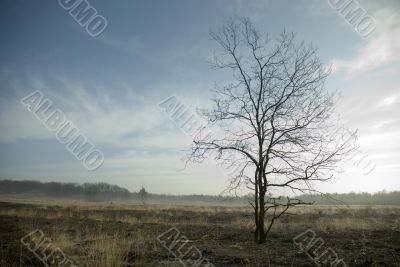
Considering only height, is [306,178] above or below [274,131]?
below

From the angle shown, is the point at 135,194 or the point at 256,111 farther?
the point at 135,194

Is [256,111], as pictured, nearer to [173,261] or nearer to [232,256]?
[232,256]

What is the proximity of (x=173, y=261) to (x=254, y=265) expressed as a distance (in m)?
1.84

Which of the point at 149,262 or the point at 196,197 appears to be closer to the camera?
the point at 149,262

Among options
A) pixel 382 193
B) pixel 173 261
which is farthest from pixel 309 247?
pixel 382 193

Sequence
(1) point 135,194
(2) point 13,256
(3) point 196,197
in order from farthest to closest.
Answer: (3) point 196,197
(1) point 135,194
(2) point 13,256

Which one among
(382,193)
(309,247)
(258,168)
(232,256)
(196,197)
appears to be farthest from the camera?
(196,197)

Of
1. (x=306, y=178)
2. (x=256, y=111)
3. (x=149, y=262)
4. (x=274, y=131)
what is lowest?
(x=149, y=262)

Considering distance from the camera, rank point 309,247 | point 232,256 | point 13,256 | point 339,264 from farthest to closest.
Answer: point 309,247 → point 232,256 → point 339,264 → point 13,256

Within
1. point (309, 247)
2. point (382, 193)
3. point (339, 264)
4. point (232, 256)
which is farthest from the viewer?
point (382, 193)

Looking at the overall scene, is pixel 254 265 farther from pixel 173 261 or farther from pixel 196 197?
pixel 196 197

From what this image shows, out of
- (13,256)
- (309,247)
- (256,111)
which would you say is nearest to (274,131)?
(256,111)

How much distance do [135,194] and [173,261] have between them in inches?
7175

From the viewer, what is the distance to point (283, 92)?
1062 cm
